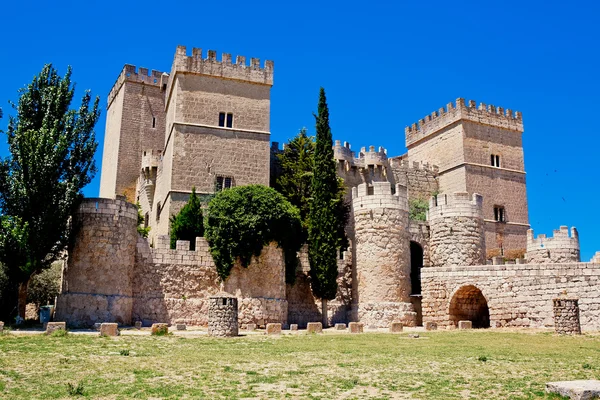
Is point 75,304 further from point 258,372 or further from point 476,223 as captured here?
point 476,223

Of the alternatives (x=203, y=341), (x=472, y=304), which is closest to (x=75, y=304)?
(x=203, y=341)

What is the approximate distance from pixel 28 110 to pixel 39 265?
5574 millimetres

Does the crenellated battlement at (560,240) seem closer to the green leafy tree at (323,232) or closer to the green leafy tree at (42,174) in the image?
the green leafy tree at (323,232)

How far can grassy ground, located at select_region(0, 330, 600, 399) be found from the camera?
9055 millimetres

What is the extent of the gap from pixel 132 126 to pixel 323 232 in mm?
18786

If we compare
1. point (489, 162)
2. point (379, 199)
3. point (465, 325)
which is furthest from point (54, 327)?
point (489, 162)

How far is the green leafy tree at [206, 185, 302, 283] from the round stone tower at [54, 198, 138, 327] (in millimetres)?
3282

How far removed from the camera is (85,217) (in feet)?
72.5

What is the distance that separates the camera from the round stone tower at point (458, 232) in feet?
87.7

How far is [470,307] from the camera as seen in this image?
980 inches

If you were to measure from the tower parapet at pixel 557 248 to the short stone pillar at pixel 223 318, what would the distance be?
16.2 meters

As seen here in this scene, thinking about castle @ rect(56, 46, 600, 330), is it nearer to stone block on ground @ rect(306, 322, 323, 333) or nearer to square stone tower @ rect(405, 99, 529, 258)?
square stone tower @ rect(405, 99, 529, 258)

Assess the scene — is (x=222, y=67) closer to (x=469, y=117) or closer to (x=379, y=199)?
(x=379, y=199)

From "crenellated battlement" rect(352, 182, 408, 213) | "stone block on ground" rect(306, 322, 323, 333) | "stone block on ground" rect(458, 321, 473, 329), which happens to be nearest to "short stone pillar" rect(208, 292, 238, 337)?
"stone block on ground" rect(306, 322, 323, 333)
